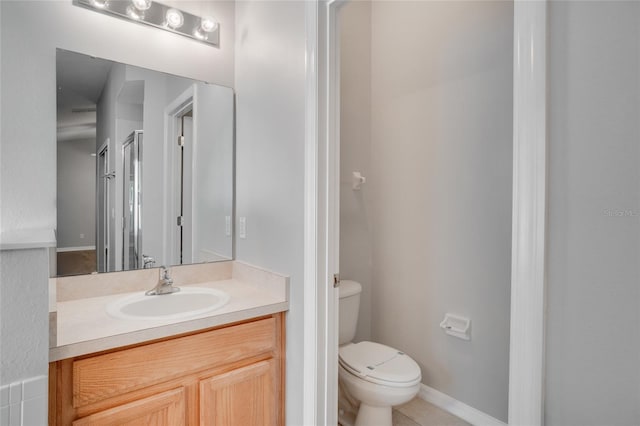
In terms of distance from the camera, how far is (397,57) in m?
2.30

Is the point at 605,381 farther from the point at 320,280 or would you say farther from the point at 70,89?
the point at 70,89

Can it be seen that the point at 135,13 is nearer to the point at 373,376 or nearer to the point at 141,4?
the point at 141,4

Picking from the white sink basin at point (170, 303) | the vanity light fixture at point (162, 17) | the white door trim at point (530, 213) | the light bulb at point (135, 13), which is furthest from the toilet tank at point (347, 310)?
the light bulb at point (135, 13)

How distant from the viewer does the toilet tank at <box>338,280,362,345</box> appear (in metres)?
2.01

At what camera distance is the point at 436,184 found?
2.13 m

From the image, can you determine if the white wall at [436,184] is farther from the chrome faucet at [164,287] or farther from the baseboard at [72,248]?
the baseboard at [72,248]

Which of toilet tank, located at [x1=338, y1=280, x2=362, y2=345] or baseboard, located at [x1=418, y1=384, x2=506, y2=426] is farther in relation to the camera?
toilet tank, located at [x1=338, y1=280, x2=362, y2=345]

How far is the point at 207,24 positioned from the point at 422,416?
2.49m

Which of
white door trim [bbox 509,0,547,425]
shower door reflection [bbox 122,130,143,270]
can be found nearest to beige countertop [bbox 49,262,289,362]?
shower door reflection [bbox 122,130,143,270]

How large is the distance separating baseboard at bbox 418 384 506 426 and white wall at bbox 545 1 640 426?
138 centimetres

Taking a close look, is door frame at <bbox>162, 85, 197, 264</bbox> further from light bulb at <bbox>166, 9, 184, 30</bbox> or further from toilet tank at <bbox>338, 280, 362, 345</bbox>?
toilet tank at <bbox>338, 280, 362, 345</bbox>

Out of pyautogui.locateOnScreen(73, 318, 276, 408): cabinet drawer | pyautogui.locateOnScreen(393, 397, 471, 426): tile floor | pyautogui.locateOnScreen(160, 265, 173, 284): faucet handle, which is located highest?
pyautogui.locateOnScreen(160, 265, 173, 284): faucet handle

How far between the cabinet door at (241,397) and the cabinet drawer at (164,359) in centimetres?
6

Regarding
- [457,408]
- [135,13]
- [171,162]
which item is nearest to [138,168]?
[171,162]
